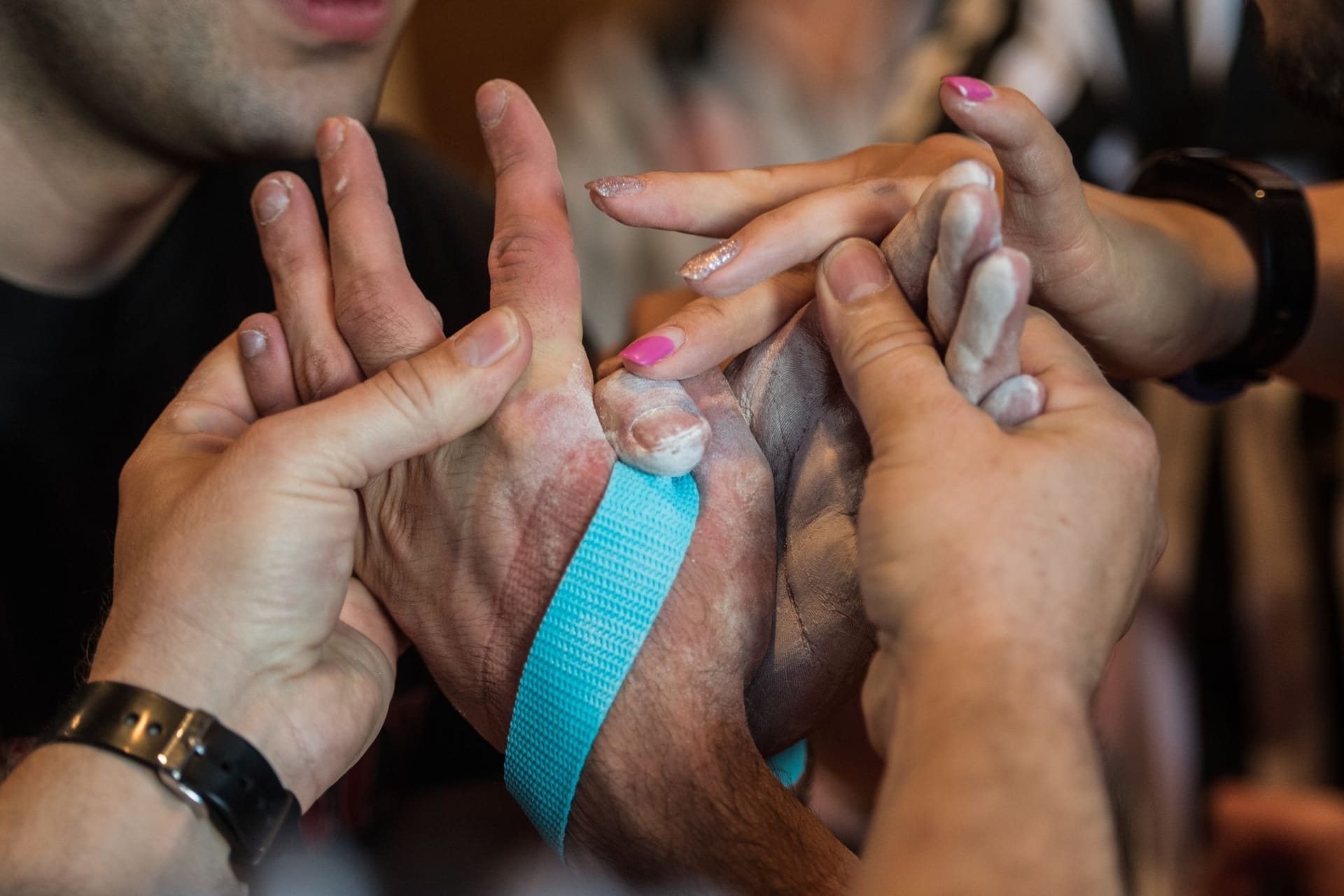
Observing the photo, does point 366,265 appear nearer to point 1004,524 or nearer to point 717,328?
point 717,328

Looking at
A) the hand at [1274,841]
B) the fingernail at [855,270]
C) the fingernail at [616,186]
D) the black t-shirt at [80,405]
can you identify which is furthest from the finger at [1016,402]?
the hand at [1274,841]

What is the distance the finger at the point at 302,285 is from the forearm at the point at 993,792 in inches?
19.9

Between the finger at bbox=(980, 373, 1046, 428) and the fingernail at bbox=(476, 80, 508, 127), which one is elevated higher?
the fingernail at bbox=(476, 80, 508, 127)

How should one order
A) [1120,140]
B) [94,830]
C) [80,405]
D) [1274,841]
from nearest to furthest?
[94,830]
[80,405]
[1274,841]
[1120,140]

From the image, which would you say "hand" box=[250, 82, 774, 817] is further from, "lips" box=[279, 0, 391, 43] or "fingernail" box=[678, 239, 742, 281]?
"lips" box=[279, 0, 391, 43]

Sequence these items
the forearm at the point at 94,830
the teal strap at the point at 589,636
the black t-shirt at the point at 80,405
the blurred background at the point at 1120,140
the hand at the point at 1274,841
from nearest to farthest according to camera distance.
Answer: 1. the forearm at the point at 94,830
2. the teal strap at the point at 589,636
3. the black t-shirt at the point at 80,405
4. the hand at the point at 1274,841
5. the blurred background at the point at 1120,140

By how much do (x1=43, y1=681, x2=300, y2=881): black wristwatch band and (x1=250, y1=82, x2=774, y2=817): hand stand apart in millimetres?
177

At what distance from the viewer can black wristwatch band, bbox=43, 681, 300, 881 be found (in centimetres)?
59

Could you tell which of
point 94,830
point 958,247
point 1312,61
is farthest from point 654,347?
point 1312,61

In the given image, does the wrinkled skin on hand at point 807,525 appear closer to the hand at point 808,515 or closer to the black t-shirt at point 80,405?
the hand at point 808,515

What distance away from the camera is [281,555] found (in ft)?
2.05

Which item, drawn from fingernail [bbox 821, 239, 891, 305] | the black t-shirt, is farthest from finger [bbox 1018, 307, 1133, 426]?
the black t-shirt

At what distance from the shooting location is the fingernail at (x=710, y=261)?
737 millimetres

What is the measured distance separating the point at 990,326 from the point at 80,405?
0.86m
